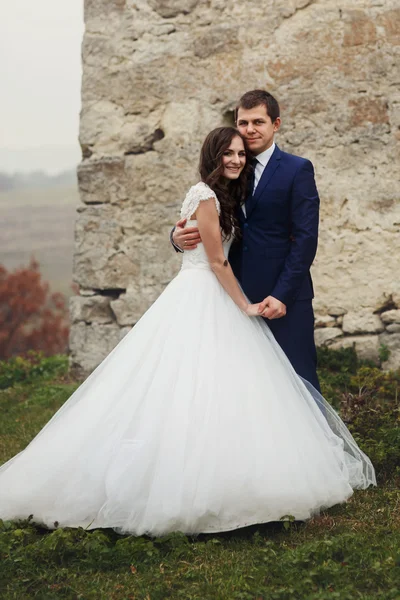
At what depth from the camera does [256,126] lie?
141 inches

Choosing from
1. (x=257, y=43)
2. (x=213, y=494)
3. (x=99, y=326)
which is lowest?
(x=99, y=326)

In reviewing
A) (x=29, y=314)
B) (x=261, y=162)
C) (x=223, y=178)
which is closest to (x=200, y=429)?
(x=223, y=178)

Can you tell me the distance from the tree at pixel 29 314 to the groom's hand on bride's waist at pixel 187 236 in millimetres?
8769

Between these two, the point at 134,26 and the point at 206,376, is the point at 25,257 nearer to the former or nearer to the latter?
the point at 134,26

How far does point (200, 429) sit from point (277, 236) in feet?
3.82

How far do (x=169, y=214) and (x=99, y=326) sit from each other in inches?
51.3

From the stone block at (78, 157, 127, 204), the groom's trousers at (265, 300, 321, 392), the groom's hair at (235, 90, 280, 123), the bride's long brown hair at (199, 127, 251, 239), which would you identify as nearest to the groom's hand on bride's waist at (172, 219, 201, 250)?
the bride's long brown hair at (199, 127, 251, 239)

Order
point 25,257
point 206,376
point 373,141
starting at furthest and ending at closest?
1. point 25,257
2. point 373,141
3. point 206,376

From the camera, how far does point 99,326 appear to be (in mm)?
6539

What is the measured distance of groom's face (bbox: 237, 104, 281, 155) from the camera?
3564 mm

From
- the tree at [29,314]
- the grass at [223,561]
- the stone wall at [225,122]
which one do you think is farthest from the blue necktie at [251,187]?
the tree at [29,314]

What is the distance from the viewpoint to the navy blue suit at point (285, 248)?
350 centimetres

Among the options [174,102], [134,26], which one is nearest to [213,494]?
[174,102]

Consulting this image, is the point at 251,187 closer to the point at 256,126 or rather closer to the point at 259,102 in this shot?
the point at 256,126
